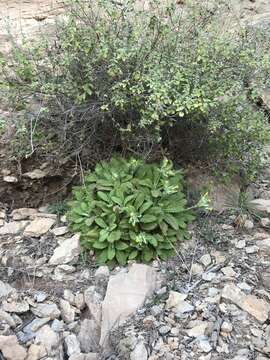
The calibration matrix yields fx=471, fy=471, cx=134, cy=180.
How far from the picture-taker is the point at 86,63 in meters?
3.25

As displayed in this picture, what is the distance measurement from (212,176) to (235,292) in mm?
1129

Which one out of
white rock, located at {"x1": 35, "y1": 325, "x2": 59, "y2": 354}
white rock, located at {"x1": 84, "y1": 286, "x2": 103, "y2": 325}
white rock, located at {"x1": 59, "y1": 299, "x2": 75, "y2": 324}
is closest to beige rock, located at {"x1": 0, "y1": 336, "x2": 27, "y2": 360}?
white rock, located at {"x1": 35, "y1": 325, "x2": 59, "y2": 354}

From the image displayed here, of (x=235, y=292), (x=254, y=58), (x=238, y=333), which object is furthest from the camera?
(x=254, y=58)

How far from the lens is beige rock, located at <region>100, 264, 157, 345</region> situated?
279cm

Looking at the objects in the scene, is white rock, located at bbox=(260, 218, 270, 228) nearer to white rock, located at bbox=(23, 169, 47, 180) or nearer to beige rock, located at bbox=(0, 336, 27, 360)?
white rock, located at bbox=(23, 169, 47, 180)

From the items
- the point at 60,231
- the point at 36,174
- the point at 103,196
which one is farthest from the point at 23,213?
the point at 103,196

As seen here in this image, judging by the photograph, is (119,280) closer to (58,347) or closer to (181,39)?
(58,347)

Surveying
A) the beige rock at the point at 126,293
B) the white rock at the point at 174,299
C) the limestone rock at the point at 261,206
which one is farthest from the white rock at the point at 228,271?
the limestone rock at the point at 261,206

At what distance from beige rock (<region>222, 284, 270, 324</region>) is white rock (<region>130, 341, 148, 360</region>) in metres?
0.60

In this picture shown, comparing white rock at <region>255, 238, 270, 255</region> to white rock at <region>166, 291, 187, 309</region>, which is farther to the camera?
white rock at <region>255, 238, 270, 255</region>

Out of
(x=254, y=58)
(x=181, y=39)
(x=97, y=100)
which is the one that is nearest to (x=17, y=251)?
(x=97, y=100)

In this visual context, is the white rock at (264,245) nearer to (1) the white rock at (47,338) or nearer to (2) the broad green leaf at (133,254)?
(2) the broad green leaf at (133,254)

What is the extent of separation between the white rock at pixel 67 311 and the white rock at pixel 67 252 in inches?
14.2

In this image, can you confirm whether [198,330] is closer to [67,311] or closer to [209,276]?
Answer: [209,276]
